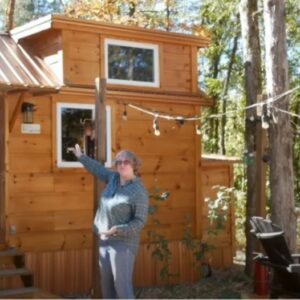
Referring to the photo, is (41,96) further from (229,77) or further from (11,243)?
(229,77)

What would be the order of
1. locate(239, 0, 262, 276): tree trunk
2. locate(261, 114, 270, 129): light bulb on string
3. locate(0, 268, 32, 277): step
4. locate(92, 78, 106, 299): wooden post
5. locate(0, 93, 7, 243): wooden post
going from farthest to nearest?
1. locate(239, 0, 262, 276): tree trunk
2. locate(261, 114, 270, 129): light bulb on string
3. locate(0, 93, 7, 243): wooden post
4. locate(0, 268, 32, 277): step
5. locate(92, 78, 106, 299): wooden post

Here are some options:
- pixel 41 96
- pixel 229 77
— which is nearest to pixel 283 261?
pixel 41 96

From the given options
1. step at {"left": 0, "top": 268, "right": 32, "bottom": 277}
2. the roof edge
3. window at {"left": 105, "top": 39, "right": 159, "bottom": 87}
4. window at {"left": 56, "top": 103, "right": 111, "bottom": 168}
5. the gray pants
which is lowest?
step at {"left": 0, "top": 268, "right": 32, "bottom": 277}

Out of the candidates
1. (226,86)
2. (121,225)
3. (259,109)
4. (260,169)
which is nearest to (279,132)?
(259,109)

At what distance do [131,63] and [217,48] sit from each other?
11314 mm

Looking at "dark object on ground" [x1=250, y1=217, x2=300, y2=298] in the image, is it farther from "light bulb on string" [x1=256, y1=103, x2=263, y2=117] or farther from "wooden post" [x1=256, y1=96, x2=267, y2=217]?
"light bulb on string" [x1=256, y1=103, x2=263, y2=117]

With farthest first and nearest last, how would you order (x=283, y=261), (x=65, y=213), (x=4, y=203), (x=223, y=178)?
(x=223, y=178)
(x=65, y=213)
(x=4, y=203)
(x=283, y=261)

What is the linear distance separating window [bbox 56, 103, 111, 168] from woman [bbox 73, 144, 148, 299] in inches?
134

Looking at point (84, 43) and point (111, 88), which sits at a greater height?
point (84, 43)

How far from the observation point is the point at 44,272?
898 centimetres

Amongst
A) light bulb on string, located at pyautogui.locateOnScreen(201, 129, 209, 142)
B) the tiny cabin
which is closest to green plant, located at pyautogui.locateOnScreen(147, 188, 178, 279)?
the tiny cabin

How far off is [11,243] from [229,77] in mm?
14062

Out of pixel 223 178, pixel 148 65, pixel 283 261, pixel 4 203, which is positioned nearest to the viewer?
pixel 283 261

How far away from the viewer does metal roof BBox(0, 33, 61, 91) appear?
8.24 m
